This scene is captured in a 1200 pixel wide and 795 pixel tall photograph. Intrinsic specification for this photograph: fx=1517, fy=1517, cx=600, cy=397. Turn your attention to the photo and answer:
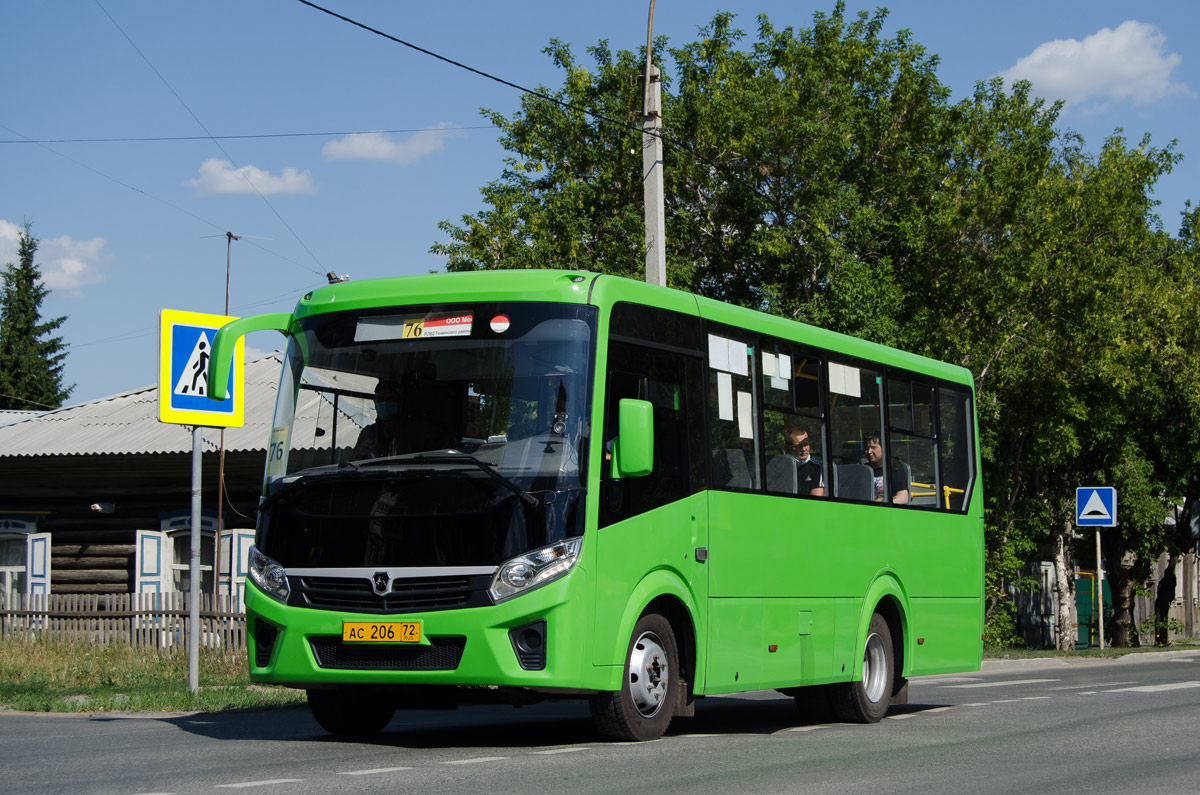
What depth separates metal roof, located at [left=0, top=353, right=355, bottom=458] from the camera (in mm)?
23391

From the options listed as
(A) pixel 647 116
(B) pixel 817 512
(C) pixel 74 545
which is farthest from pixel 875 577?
(C) pixel 74 545

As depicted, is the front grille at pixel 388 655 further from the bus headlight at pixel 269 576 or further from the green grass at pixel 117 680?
the green grass at pixel 117 680

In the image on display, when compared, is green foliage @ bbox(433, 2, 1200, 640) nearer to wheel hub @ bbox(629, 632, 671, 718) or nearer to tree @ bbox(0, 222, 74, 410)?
wheel hub @ bbox(629, 632, 671, 718)

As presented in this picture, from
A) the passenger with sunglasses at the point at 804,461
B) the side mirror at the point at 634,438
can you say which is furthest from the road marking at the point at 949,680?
the side mirror at the point at 634,438

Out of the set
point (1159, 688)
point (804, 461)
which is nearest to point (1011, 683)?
point (1159, 688)

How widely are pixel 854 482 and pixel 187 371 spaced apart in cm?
615

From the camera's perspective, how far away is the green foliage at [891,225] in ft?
92.2

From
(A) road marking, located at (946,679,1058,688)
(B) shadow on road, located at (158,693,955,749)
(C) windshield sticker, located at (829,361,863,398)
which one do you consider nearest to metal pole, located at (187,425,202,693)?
(B) shadow on road, located at (158,693,955,749)

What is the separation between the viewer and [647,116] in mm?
19719

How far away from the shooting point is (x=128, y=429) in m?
25.0

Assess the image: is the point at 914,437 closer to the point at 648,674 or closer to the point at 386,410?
the point at 648,674

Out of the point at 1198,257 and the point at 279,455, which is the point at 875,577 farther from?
the point at 1198,257

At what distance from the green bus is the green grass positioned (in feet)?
11.9

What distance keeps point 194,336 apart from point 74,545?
13.8 meters
